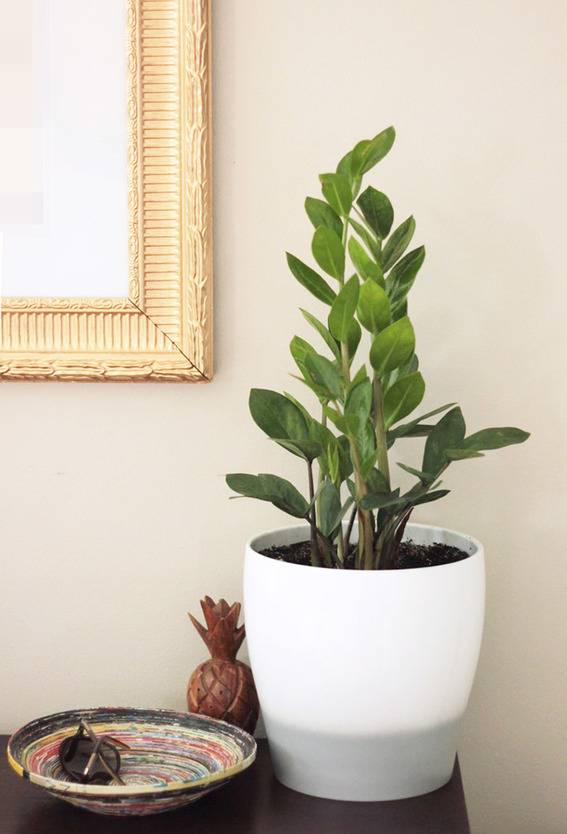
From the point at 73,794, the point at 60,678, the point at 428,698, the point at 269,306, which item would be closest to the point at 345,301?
the point at 269,306

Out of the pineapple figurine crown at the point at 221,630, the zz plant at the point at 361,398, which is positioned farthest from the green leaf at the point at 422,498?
the pineapple figurine crown at the point at 221,630

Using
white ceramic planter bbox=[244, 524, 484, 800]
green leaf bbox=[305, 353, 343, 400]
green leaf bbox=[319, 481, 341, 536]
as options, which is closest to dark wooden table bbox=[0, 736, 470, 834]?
white ceramic planter bbox=[244, 524, 484, 800]

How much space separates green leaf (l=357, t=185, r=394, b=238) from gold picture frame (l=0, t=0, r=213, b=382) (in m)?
0.21

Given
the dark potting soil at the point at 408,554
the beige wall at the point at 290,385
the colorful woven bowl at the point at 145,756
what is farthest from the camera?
the beige wall at the point at 290,385

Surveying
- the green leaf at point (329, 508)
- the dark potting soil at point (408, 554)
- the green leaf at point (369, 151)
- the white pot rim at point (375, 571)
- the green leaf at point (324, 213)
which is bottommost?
the dark potting soil at point (408, 554)

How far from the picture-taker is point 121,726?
2.83 feet

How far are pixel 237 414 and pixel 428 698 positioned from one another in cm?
35

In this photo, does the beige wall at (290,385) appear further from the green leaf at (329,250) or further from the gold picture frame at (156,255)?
the green leaf at (329,250)

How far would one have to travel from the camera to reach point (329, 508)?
82 cm

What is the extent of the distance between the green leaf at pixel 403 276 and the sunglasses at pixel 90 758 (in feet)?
1.51

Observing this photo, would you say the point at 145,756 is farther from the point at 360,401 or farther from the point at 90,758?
the point at 360,401

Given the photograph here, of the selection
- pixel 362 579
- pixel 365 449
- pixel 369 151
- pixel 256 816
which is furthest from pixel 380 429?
pixel 256 816

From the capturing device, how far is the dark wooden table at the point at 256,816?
0.75 m

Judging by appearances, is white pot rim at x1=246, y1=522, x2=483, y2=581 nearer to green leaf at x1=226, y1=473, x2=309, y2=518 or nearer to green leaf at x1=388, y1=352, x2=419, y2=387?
green leaf at x1=226, y1=473, x2=309, y2=518
